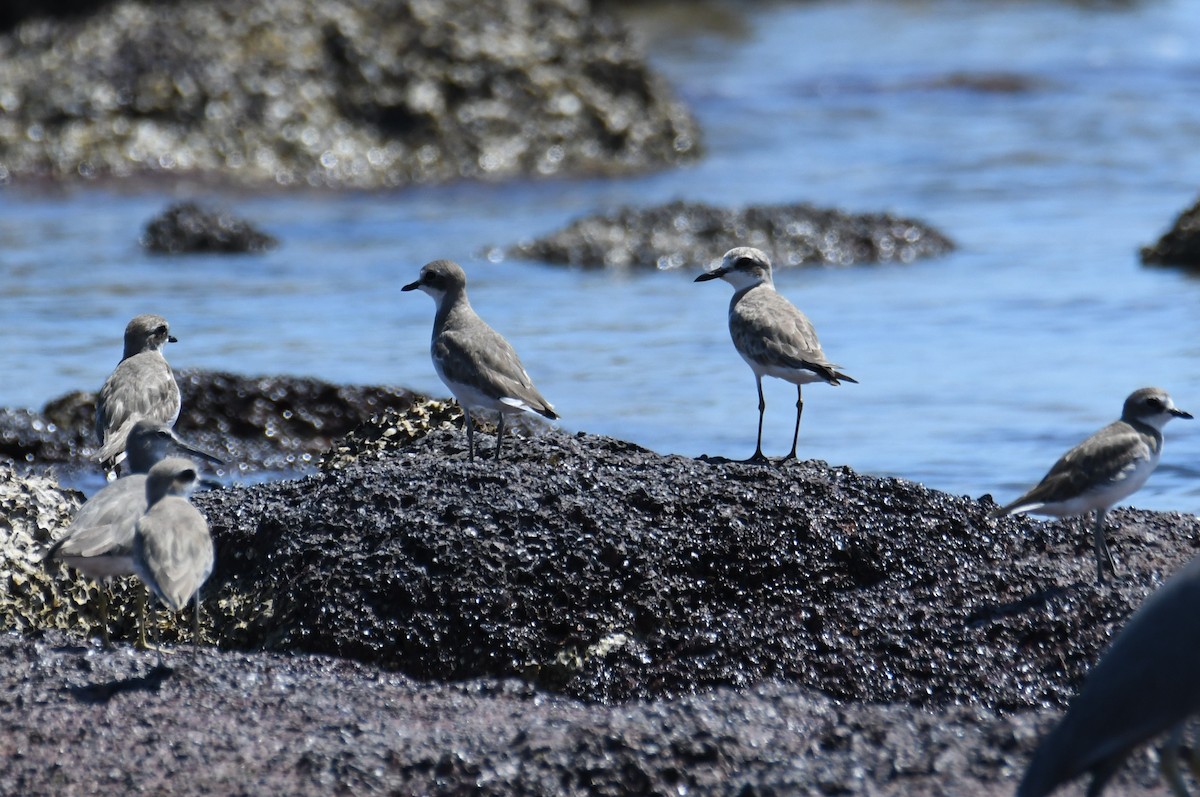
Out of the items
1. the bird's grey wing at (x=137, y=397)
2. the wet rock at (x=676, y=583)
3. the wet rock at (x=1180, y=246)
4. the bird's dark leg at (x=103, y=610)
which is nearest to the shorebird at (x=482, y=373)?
the wet rock at (x=676, y=583)

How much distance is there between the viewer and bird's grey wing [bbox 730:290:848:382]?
25.4 feet

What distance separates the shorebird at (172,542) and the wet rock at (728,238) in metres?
10.7

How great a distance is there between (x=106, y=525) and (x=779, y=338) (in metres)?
3.31

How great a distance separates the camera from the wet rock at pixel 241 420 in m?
10.0

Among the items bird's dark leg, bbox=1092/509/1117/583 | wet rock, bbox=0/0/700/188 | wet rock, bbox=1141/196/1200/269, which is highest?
wet rock, bbox=0/0/700/188

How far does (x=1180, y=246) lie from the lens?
15.3 m

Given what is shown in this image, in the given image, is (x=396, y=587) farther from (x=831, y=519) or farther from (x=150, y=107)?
(x=150, y=107)

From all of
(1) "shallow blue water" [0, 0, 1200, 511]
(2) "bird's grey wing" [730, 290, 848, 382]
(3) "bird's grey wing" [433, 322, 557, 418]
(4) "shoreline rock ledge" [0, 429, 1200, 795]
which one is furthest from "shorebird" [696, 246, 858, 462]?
(1) "shallow blue water" [0, 0, 1200, 511]

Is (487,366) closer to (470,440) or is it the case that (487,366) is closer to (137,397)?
(470,440)

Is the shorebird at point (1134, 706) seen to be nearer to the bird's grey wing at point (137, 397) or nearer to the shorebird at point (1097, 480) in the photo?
the shorebird at point (1097, 480)

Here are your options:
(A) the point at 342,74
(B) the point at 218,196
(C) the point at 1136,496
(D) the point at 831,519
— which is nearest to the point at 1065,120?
(A) the point at 342,74

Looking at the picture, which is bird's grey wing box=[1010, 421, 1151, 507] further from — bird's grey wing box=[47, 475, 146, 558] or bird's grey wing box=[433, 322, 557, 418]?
bird's grey wing box=[47, 475, 146, 558]

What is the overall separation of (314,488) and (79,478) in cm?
353

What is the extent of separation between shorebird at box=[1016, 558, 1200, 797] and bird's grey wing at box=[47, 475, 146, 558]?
11.0ft
